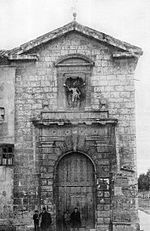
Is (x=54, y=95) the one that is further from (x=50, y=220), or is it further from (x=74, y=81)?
(x=50, y=220)

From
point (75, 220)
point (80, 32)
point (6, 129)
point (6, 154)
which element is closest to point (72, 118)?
point (6, 129)

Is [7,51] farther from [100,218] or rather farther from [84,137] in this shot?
[100,218]

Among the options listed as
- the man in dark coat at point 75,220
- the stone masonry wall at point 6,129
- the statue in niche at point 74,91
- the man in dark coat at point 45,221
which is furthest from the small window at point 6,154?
the man in dark coat at point 75,220

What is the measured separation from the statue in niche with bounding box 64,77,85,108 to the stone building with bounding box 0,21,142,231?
0.04 metres

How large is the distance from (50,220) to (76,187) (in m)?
1.60

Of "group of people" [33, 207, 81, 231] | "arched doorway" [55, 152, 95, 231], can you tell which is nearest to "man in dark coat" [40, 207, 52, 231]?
"group of people" [33, 207, 81, 231]

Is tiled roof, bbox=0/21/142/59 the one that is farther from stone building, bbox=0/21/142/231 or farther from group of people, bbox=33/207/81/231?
group of people, bbox=33/207/81/231

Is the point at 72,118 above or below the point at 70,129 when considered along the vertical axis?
above

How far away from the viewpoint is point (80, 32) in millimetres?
16766

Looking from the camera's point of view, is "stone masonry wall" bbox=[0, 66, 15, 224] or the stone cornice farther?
the stone cornice

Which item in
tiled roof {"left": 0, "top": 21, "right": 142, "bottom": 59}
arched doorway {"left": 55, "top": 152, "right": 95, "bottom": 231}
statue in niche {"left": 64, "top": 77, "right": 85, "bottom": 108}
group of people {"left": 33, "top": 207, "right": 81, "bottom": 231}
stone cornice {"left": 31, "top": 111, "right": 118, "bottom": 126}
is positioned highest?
tiled roof {"left": 0, "top": 21, "right": 142, "bottom": 59}

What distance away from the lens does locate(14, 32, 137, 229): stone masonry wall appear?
15977 mm

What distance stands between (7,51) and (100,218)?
733 cm

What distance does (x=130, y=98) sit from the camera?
1636cm
